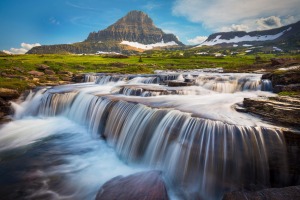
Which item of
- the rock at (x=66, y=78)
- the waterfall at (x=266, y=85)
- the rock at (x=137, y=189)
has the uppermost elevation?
the rock at (x=66, y=78)

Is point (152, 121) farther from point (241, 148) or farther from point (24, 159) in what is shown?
point (24, 159)

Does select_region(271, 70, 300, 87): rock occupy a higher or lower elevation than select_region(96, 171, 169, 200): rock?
higher

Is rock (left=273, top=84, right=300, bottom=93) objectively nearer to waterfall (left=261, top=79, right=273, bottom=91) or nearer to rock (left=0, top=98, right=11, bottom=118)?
waterfall (left=261, top=79, right=273, bottom=91)

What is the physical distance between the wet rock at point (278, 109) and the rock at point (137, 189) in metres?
5.78

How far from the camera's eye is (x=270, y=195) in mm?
6184

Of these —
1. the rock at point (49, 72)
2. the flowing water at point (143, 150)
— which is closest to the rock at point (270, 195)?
the flowing water at point (143, 150)

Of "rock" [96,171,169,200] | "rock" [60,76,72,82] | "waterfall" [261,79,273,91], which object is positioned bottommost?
"rock" [96,171,169,200]

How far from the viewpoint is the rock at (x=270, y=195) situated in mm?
6066

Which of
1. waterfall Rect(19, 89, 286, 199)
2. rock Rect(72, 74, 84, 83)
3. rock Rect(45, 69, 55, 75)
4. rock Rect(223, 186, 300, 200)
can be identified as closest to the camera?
rock Rect(223, 186, 300, 200)

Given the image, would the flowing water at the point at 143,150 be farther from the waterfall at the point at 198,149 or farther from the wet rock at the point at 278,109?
the wet rock at the point at 278,109

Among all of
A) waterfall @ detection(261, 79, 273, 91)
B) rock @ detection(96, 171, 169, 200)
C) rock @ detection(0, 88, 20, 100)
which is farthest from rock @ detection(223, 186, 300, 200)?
rock @ detection(0, 88, 20, 100)

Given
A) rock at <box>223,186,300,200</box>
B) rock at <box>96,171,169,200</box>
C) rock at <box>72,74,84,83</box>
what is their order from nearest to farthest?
1. rock at <box>223,186,300,200</box>
2. rock at <box>96,171,169,200</box>
3. rock at <box>72,74,84,83</box>

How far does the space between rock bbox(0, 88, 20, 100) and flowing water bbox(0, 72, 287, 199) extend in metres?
4.91

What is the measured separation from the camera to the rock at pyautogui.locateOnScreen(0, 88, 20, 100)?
20870 mm
